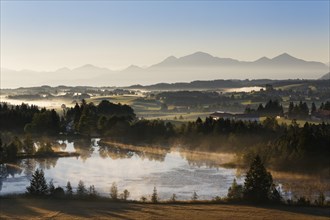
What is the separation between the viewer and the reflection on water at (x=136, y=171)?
167ft

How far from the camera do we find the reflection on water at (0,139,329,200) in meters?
50.9

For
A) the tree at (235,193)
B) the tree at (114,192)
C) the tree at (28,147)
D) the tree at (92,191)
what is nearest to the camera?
the tree at (235,193)

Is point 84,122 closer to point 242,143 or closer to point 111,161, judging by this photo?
point 111,161

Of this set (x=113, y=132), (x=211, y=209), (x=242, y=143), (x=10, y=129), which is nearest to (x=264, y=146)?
(x=242, y=143)

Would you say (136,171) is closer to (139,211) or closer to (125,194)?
(125,194)

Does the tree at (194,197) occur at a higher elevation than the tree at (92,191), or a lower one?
lower

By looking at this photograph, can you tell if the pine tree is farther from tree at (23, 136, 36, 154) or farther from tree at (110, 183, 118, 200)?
tree at (23, 136, 36, 154)

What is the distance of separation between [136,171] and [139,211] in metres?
20.3

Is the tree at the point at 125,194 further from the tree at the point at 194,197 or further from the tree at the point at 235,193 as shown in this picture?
the tree at the point at 235,193

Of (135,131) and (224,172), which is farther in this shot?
(135,131)

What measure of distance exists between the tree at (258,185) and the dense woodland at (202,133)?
18.1 m

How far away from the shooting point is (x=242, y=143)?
7525 centimetres

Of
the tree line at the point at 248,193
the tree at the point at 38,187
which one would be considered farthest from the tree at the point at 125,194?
the tree at the point at 38,187

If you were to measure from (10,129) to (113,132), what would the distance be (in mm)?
20700
